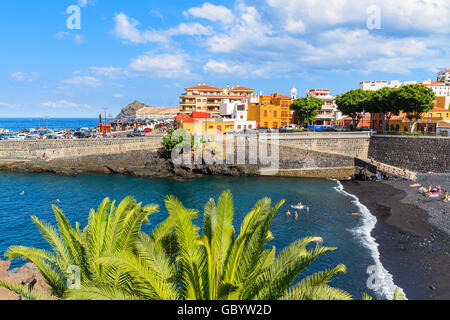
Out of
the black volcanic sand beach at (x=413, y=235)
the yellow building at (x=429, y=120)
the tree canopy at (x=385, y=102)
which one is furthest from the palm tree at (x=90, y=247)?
the yellow building at (x=429, y=120)

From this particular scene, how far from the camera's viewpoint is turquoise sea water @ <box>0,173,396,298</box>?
73.8ft

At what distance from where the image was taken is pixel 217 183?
44.9m

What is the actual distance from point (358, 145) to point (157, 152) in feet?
123

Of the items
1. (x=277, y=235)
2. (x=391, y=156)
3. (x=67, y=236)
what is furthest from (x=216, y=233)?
(x=391, y=156)

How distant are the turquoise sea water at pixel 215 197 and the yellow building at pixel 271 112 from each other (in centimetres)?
2711

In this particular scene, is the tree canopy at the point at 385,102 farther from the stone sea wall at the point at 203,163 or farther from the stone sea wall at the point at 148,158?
the stone sea wall at the point at 148,158

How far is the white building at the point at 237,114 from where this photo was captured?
6769 centimetres

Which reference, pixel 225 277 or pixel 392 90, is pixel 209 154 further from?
pixel 225 277

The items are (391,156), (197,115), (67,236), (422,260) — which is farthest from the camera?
(197,115)

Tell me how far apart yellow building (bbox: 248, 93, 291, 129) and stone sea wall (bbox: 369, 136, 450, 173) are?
85.2 ft

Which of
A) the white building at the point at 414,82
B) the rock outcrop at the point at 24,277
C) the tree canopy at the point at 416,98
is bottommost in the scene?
the rock outcrop at the point at 24,277

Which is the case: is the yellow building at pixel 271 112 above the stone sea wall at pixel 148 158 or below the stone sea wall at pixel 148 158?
above

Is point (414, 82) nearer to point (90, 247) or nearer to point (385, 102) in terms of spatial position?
point (385, 102)

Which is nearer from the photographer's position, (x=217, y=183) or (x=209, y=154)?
(x=217, y=183)
